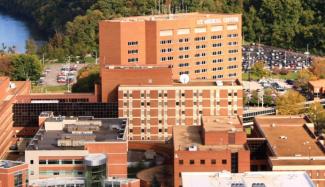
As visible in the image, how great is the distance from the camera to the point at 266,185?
3278 centimetres

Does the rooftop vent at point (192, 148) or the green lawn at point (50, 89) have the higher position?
the rooftop vent at point (192, 148)

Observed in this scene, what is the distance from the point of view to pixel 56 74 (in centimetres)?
7600

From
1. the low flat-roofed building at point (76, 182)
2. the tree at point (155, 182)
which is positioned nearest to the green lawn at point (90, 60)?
the tree at point (155, 182)

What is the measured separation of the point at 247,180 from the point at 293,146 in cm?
768

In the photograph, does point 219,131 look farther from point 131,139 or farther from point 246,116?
point 246,116

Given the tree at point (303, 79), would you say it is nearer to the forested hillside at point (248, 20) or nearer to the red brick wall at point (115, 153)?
the forested hillside at point (248, 20)

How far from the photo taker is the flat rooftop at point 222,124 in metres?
39.7

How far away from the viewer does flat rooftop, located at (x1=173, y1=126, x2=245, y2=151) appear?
39094 millimetres

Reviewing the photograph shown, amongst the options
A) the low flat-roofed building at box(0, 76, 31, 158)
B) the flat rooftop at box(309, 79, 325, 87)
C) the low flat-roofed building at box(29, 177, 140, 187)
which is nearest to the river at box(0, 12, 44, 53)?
the flat rooftop at box(309, 79, 325, 87)

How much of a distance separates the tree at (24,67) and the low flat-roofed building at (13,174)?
35712 millimetres

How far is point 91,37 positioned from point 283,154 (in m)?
47.9

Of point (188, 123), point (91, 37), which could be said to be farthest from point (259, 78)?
point (188, 123)

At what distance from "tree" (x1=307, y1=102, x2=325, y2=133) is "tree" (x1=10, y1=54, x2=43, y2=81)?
21.7 m

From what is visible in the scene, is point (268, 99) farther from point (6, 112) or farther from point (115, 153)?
point (115, 153)
